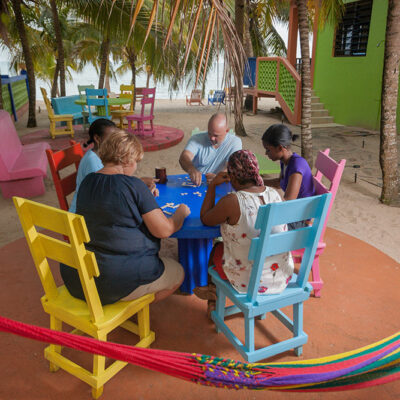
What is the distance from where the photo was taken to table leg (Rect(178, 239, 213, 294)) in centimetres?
271

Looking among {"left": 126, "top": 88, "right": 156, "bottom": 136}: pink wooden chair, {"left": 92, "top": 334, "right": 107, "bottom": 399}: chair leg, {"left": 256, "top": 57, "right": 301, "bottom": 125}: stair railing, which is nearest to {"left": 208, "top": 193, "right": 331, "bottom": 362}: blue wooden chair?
{"left": 92, "top": 334, "right": 107, "bottom": 399}: chair leg

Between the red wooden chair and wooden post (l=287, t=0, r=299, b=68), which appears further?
wooden post (l=287, t=0, r=299, b=68)

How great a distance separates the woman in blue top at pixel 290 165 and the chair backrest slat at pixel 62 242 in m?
1.45

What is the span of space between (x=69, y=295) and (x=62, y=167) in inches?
52.7

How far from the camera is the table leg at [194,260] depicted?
271cm

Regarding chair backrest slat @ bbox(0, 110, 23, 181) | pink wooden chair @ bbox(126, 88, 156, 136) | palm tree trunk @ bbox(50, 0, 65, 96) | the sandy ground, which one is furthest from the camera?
palm tree trunk @ bbox(50, 0, 65, 96)

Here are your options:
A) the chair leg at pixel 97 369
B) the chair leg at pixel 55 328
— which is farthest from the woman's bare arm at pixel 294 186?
the chair leg at pixel 55 328

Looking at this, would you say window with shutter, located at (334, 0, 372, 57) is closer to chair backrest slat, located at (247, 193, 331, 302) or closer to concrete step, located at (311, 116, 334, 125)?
concrete step, located at (311, 116, 334, 125)

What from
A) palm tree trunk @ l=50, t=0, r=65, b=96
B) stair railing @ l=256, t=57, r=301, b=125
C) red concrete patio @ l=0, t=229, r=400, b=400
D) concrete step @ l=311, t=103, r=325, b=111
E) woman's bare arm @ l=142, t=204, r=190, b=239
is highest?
palm tree trunk @ l=50, t=0, r=65, b=96

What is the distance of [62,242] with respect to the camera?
170 centimetres

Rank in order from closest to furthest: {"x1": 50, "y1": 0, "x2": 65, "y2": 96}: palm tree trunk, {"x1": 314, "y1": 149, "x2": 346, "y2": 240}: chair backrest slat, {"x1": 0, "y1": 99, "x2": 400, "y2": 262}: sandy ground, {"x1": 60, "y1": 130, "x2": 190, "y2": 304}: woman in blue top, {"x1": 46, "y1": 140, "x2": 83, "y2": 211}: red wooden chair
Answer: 1. {"x1": 60, "y1": 130, "x2": 190, "y2": 304}: woman in blue top
2. {"x1": 314, "y1": 149, "x2": 346, "y2": 240}: chair backrest slat
3. {"x1": 46, "y1": 140, "x2": 83, "y2": 211}: red wooden chair
4. {"x1": 0, "y1": 99, "x2": 400, "y2": 262}: sandy ground
5. {"x1": 50, "y1": 0, "x2": 65, "y2": 96}: palm tree trunk

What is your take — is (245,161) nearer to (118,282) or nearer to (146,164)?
(118,282)

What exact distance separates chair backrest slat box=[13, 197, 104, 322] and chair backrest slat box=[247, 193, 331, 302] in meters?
0.80

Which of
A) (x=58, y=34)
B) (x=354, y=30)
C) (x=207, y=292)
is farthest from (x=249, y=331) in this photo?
(x=354, y=30)
